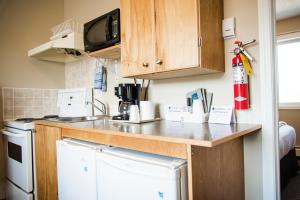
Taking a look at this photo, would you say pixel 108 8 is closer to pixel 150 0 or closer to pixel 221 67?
pixel 150 0

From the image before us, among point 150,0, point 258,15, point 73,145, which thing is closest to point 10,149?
point 73,145

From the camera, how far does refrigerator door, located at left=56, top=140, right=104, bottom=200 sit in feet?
3.90

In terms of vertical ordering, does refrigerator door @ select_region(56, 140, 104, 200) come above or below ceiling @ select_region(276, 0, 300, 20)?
below

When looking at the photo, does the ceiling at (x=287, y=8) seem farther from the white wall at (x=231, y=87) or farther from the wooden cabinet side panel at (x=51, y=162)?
the wooden cabinet side panel at (x=51, y=162)

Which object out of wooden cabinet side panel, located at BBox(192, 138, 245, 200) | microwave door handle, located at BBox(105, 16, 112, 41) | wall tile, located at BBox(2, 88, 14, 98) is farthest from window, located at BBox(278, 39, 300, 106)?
wall tile, located at BBox(2, 88, 14, 98)

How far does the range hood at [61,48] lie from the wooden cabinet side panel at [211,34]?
1.27m

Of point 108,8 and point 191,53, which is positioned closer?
point 191,53

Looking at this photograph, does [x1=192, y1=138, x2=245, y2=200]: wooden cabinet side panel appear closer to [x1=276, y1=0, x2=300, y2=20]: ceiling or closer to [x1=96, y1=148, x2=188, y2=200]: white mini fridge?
[x1=96, y1=148, x2=188, y2=200]: white mini fridge

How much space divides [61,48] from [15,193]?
1.47 m

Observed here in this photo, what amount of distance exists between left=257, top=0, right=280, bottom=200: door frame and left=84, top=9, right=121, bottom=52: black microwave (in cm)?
98

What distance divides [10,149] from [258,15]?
2.42 meters

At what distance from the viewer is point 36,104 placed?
2416 millimetres

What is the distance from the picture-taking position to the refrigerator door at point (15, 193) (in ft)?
5.90

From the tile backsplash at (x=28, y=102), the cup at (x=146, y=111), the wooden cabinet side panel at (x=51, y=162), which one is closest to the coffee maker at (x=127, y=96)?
the cup at (x=146, y=111)
